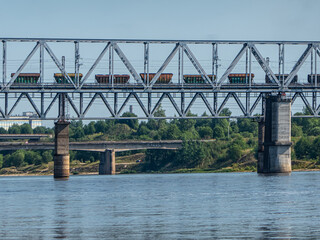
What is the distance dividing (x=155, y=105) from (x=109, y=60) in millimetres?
11366

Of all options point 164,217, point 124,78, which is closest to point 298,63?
point 124,78

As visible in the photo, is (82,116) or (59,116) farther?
(59,116)

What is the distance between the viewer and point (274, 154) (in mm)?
133000

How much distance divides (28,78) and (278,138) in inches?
1771

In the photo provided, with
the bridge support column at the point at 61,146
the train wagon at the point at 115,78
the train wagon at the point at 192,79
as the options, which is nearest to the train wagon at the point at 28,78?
the bridge support column at the point at 61,146

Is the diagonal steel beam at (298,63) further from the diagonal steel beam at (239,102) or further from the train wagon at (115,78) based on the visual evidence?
the train wagon at (115,78)

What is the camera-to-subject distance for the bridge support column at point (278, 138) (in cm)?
13300

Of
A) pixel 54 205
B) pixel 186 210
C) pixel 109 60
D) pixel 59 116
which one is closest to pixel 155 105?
pixel 109 60

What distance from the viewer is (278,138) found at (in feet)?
437

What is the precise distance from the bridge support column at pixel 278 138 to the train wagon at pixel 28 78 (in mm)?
41770

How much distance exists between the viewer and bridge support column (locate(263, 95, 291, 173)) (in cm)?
13300

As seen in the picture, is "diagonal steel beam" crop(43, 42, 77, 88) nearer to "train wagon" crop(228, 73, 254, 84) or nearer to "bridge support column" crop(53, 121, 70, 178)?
"bridge support column" crop(53, 121, 70, 178)

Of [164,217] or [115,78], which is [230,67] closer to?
[115,78]

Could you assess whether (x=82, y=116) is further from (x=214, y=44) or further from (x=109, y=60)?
(x=214, y=44)
